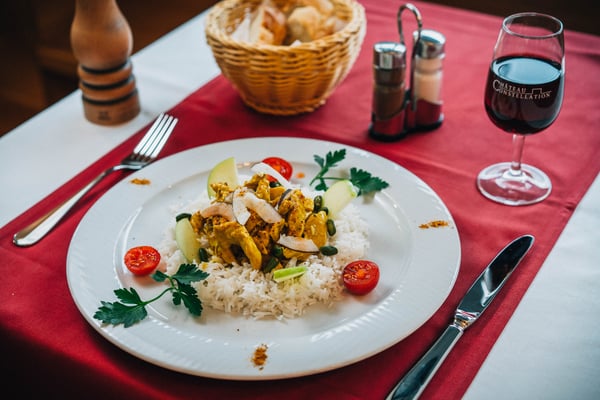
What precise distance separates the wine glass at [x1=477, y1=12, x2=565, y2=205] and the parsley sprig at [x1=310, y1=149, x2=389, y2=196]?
266mm

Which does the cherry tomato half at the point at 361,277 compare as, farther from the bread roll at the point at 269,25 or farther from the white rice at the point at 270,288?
the bread roll at the point at 269,25

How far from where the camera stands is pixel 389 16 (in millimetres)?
2291

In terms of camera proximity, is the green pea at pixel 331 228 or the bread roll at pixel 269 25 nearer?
the green pea at pixel 331 228

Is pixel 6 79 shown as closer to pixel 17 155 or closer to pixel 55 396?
pixel 17 155

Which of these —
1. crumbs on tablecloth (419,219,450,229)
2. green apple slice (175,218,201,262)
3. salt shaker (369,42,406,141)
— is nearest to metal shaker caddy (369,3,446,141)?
salt shaker (369,42,406,141)

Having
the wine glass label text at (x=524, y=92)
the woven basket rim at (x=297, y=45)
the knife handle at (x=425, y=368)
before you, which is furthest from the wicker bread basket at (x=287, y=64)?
the knife handle at (x=425, y=368)

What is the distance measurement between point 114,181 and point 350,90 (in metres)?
0.75

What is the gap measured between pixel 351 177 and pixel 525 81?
428 millimetres

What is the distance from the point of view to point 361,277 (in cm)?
121

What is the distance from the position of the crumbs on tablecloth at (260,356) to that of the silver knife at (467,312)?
0.67 feet

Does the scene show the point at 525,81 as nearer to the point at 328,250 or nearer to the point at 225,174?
the point at 328,250

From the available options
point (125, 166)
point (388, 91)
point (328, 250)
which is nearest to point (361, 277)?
point (328, 250)

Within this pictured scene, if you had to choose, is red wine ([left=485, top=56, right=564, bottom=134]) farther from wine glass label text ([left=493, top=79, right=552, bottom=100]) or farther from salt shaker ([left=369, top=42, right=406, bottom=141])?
salt shaker ([left=369, top=42, right=406, bottom=141])

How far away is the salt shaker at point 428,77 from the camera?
1.67 meters
